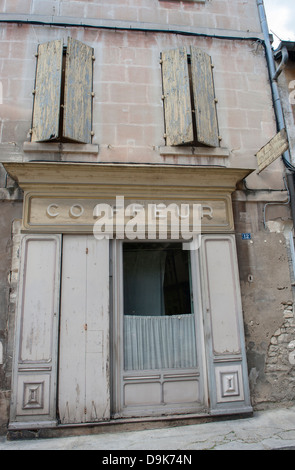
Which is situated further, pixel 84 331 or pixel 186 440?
pixel 84 331

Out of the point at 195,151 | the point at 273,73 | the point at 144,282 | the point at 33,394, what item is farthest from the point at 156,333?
the point at 273,73

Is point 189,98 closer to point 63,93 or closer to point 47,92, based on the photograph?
point 63,93

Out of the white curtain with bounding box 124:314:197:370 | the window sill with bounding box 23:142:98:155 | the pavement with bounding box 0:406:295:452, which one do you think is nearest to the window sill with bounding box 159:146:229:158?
the window sill with bounding box 23:142:98:155

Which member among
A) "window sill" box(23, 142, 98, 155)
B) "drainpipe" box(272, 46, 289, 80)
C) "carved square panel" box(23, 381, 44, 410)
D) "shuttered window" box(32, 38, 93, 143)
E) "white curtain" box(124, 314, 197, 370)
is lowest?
"carved square panel" box(23, 381, 44, 410)

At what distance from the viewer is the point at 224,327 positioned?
4.72 m

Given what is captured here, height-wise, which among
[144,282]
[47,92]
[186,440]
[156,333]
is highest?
[47,92]

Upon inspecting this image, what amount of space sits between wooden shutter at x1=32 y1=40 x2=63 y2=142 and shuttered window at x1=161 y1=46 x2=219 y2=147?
1.74 meters

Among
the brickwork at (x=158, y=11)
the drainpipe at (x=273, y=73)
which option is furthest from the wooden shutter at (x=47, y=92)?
the drainpipe at (x=273, y=73)

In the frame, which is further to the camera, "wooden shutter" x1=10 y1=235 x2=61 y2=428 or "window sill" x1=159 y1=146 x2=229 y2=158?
"window sill" x1=159 y1=146 x2=229 y2=158

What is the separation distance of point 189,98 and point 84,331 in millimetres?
4027

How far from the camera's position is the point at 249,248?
5.19 m

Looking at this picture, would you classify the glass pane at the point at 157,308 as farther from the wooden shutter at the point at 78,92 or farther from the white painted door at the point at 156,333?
the wooden shutter at the point at 78,92

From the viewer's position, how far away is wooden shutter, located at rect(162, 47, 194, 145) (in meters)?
5.39

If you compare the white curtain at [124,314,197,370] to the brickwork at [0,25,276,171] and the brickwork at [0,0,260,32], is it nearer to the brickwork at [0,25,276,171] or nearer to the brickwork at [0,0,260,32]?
the brickwork at [0,25,276,171]
